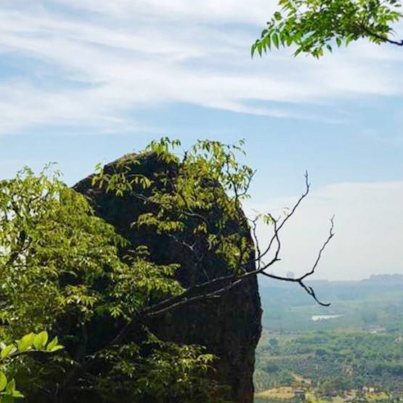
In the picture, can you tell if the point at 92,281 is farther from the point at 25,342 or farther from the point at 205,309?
the point at 25,342

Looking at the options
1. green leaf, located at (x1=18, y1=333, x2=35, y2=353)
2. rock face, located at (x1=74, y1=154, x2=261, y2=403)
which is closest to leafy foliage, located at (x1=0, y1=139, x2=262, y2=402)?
rock face, located at (x1=74, y1=154, x2=261, y2=403)

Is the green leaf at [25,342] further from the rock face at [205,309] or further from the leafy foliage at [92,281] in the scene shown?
the rock face at [205,309]

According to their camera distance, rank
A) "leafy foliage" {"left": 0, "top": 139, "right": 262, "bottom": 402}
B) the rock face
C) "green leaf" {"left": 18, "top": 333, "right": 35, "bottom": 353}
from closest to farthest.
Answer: "green leaf" {"left": 18, "top": 333, "right": 35, "bottom": 353} < "leafy foliage" {"left": 0, "top": 139, "right": 262, "bottom": 402} < the rock face

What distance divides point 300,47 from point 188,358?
7.28 metres

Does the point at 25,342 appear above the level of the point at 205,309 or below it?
above

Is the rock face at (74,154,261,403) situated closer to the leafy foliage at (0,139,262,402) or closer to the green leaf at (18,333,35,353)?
the leafy foliage at (0,139,262,402)

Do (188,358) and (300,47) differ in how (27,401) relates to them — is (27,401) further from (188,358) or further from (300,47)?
(300,47)

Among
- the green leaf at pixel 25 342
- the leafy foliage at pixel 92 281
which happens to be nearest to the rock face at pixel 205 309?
the leafy foliage at pixel 92 281

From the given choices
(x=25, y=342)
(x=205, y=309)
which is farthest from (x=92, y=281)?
(x=25, y=342)

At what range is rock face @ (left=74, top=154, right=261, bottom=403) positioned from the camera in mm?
13930

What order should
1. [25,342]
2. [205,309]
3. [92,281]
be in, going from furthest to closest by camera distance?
[205,309] → [92,281] → [25,342]

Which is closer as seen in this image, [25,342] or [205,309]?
[25,342]

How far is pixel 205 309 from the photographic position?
560 inches

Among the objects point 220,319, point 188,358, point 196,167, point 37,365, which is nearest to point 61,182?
point 196,167
